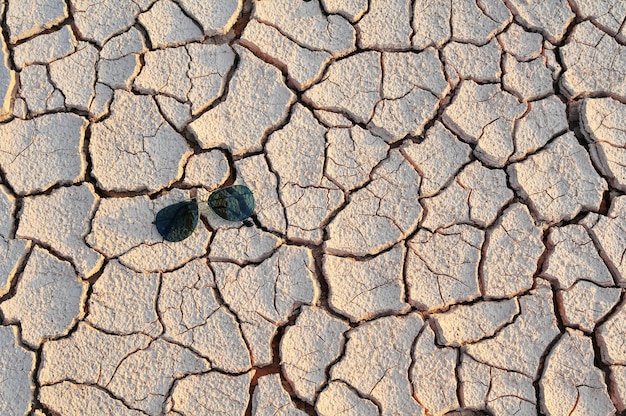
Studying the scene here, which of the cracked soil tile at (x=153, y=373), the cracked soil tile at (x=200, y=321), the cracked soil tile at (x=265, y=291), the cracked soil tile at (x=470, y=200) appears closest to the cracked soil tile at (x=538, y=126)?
the cracked soil tile at (x=470, y=200)

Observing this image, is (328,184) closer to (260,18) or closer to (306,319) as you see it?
(306,319)

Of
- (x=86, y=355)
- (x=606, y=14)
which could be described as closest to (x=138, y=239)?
(x=86, y=355)

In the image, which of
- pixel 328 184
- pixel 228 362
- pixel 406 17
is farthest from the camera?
pixel 406 17

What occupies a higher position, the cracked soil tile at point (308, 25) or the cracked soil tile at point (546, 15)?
the cracked soil tile at point (546, 15)

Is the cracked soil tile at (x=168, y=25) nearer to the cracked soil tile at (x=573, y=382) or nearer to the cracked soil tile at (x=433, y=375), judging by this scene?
the cracked soil tile at (x=433, y=375)

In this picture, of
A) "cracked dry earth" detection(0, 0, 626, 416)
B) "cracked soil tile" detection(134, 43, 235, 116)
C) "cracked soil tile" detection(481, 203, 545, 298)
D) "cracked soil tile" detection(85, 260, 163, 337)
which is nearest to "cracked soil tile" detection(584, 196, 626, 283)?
"cracked dry earth" detection(0, 0, 626, 416)

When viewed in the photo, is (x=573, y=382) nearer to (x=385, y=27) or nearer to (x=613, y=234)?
(x=613, y=234)

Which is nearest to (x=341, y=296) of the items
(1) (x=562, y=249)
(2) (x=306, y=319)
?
(2) (x=306, y=319)
